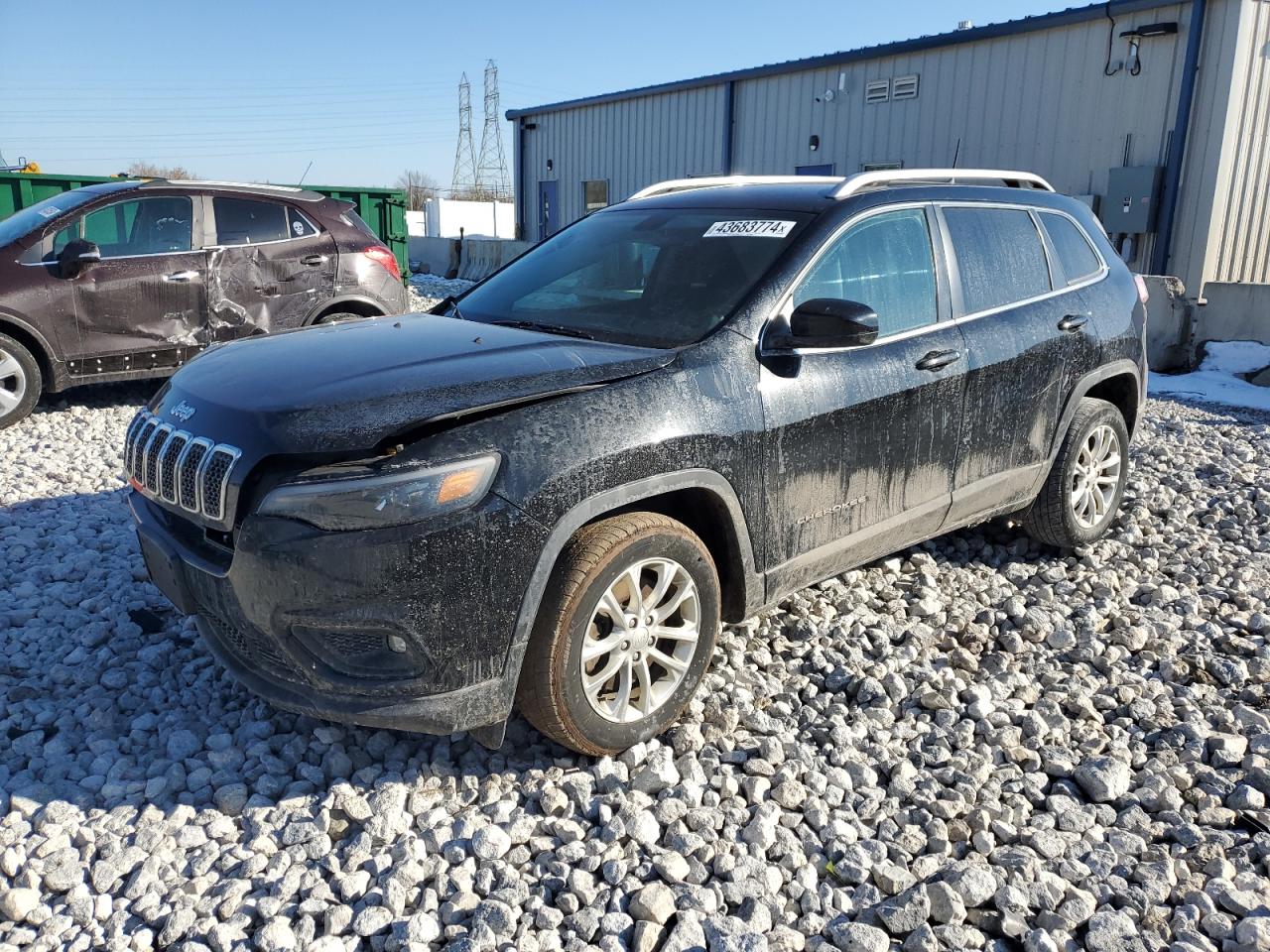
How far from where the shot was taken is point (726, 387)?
3.28 m

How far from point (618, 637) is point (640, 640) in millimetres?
92

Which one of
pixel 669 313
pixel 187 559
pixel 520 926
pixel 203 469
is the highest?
pixel 669 313

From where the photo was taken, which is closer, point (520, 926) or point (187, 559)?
point (520, 926)

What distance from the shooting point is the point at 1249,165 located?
485 inches

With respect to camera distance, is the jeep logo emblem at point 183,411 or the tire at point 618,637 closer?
the tire at point 618,637

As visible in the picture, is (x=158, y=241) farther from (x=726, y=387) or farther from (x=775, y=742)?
(x=775, y=742)

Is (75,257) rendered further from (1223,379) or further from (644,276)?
(1223,379)

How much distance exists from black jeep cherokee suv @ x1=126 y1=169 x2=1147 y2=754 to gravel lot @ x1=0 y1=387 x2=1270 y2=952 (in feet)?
1.18

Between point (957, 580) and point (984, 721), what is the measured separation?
4.46 ft

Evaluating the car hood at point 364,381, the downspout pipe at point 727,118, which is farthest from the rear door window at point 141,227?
the downspout pipe at point 727,118

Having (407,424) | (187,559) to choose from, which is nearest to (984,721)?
(407,424)

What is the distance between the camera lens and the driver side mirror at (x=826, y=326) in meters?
3.32

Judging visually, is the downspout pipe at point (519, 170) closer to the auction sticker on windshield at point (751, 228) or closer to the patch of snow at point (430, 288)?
the patch of snow at point (430, 288)

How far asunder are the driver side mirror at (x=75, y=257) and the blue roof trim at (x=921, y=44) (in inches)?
480
